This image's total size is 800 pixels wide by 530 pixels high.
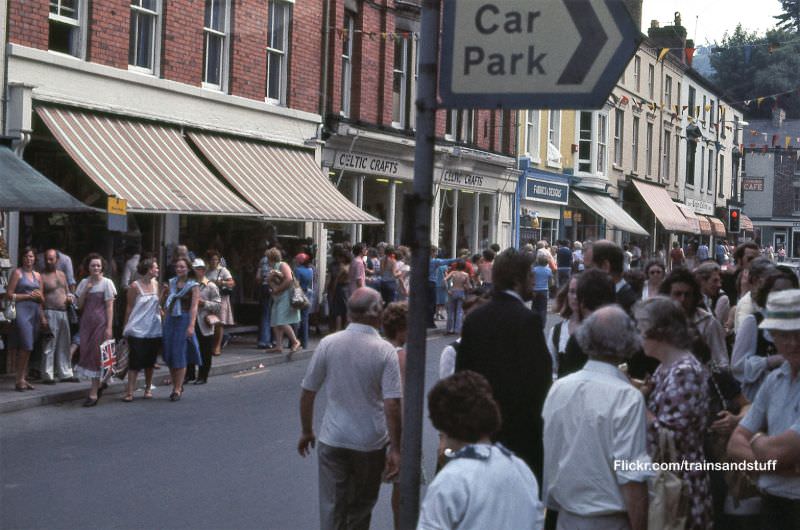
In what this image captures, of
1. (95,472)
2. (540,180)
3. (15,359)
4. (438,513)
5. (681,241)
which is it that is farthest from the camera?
(681,241)

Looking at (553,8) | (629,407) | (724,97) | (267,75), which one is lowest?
(629,407)

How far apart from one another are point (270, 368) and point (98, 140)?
4.32m

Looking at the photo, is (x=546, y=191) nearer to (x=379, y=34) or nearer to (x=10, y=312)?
(x=379, y=34)

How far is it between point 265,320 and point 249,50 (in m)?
5.72

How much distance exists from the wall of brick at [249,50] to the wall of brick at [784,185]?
2629 inches

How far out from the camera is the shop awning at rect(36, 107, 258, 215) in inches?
663

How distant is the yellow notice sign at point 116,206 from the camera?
53.1ft

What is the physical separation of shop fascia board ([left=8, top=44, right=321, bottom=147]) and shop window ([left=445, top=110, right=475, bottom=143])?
7.76m

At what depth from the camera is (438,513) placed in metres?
3.73

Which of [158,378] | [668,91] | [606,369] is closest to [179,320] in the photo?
[158,378]

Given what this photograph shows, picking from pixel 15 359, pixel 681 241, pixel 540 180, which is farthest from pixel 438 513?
pixel 681 241

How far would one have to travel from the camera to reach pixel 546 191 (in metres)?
37.7

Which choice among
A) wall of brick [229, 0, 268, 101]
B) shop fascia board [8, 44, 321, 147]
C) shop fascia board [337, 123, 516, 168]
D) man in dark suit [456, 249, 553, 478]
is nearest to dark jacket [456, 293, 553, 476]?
man in dark suit [456, 249, 553, 478]

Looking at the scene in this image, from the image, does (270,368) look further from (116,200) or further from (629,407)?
(629,407)
